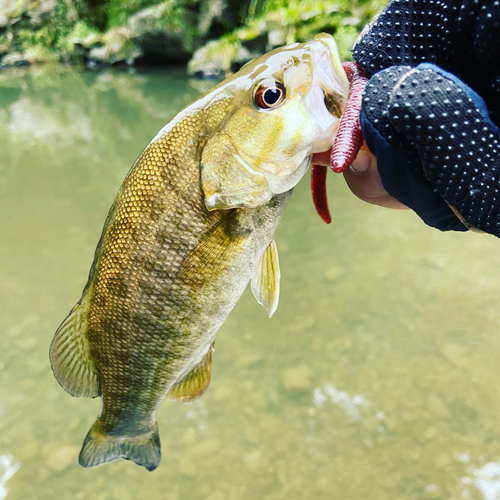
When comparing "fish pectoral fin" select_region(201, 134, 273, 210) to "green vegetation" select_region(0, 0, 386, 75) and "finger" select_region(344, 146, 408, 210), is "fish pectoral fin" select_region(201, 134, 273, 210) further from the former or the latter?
"green vegetation" select_region(0, 0, 386, 75)

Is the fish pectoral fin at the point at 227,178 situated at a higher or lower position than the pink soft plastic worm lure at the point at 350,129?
lower

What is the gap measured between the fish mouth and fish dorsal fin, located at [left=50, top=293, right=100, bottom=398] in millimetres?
1086

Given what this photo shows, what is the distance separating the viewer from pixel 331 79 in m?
1.24

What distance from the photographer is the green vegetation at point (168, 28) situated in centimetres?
1107

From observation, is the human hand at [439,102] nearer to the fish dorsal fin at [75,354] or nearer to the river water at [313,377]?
the fish dorsal fin at [75,354]

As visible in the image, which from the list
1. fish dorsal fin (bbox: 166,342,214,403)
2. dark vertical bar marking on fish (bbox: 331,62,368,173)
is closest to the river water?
fish dorsal fin (bbox: 166,342,214,403)

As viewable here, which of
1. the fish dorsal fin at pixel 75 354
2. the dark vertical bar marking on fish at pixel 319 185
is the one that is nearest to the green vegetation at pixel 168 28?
the dark vertical bar marking on fish at pixel 319 185

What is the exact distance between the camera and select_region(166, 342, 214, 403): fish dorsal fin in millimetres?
1784

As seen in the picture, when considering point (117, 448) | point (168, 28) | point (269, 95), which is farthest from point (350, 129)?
point (168, 28)

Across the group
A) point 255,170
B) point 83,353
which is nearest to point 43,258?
point 83,353

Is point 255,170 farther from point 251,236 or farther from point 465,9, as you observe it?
point 465,9

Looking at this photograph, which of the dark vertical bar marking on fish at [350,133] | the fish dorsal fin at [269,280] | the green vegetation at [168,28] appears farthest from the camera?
the green vegetation at [168,28]

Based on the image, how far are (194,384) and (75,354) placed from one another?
1.64ft

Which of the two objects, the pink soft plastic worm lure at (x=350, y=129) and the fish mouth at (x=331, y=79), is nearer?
the pink soft plastic worm lure at (x=350, y=129)
